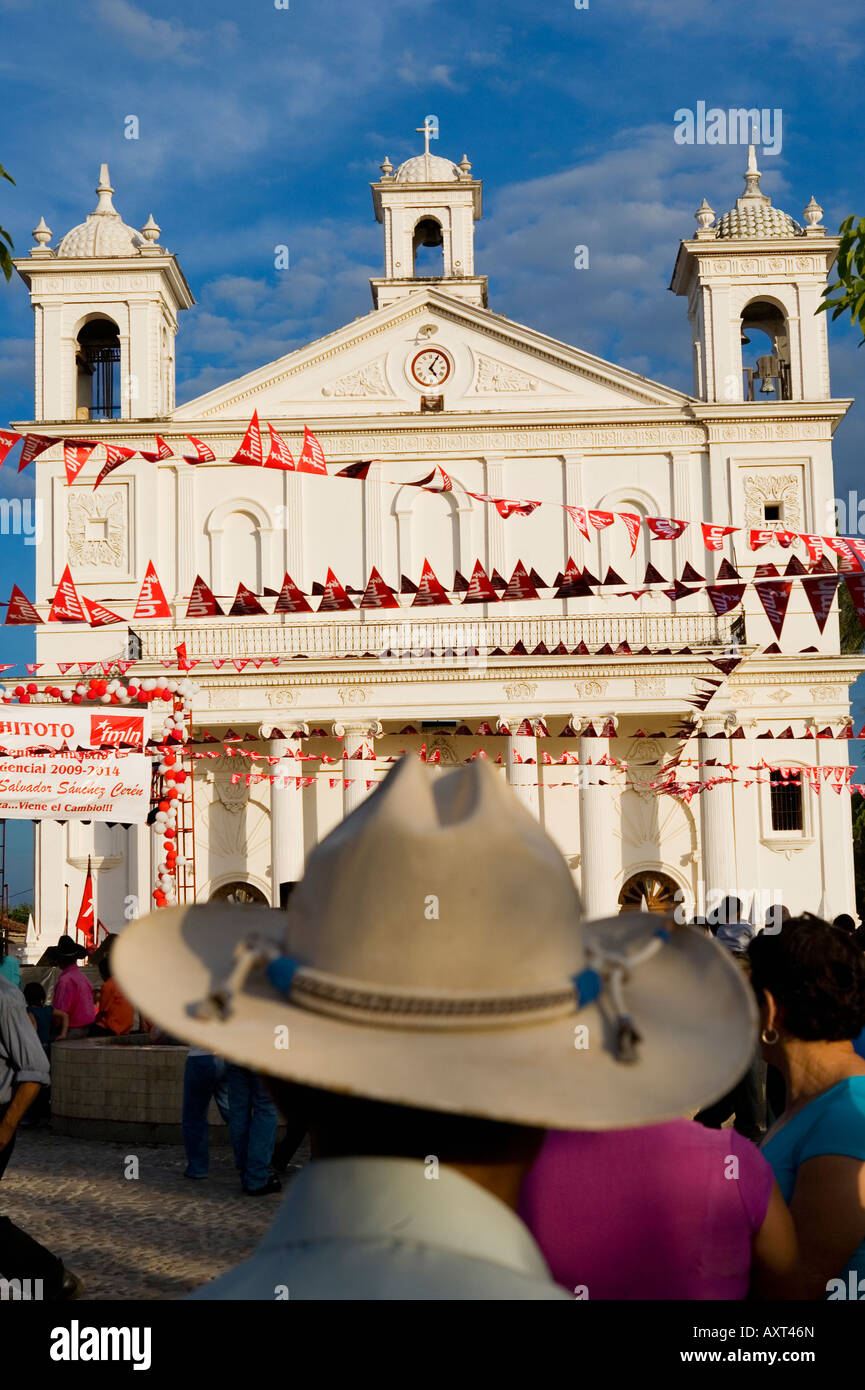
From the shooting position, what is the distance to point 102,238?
112 feet

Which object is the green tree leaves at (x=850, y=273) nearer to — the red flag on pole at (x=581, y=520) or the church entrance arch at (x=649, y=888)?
the red flag on pole at (x=581, y=520)

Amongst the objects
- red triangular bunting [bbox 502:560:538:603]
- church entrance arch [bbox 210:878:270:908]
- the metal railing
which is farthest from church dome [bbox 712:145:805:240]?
church entrance arch [bbox 210:878:270:908]

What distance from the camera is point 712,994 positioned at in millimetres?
1982

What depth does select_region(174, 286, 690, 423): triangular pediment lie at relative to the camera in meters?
Result: 33.0

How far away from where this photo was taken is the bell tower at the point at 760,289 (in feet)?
108

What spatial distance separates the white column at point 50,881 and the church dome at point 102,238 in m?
13.3

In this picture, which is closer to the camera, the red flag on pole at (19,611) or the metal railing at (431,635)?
the red flag on pole at (19,611)

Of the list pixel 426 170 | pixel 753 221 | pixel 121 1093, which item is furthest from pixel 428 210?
pixel 121 1093

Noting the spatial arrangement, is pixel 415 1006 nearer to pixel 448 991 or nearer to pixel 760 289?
pixel 448 991

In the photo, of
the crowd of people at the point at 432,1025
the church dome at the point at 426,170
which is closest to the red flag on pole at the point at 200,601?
the church dome at the point at 426,170

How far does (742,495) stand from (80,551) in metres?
15.0

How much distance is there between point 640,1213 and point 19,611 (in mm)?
20079
